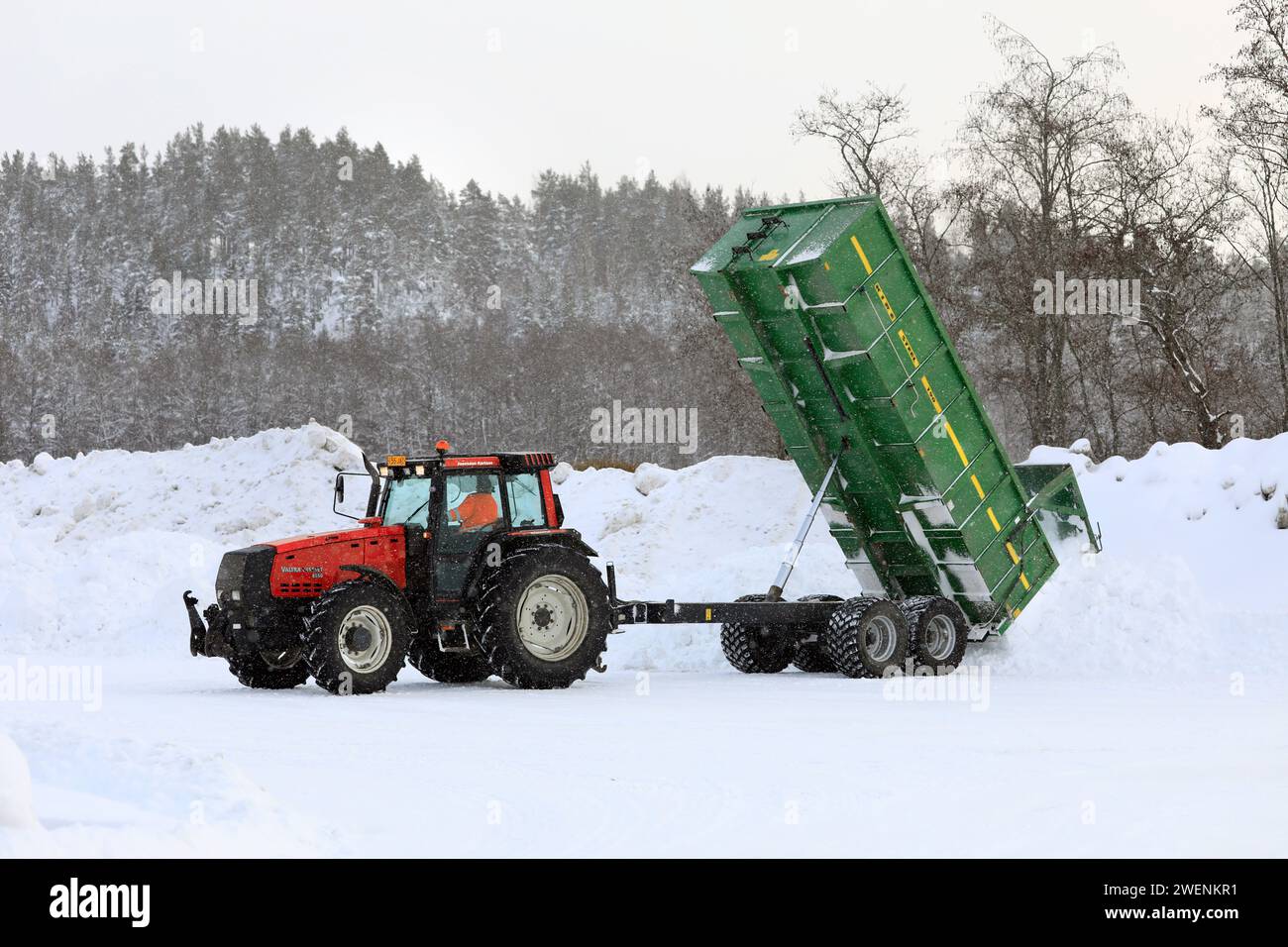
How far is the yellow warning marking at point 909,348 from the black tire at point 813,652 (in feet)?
8.83

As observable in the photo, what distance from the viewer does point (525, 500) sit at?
13438 millimetres

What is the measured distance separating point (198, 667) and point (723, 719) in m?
7.63

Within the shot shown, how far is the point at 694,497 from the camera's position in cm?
2769

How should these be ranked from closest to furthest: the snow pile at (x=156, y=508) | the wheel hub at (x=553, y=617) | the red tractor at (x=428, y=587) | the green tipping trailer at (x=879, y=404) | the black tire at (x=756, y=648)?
the red tractor at (x=428, y=587), the green tipping trailer at (x=879, y=404), the wheel hub at (x=553, y=617), the black tire at (x=756, y=648), the snow pile at (x=156, y=508)

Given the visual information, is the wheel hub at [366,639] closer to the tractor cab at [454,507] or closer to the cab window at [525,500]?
A: the tractor cab at [454,507]

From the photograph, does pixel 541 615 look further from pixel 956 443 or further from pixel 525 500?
pixel 956 443

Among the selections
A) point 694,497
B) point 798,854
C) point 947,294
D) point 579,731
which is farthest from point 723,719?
point 947,294

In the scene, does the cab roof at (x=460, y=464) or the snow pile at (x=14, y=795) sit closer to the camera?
the snow pile at (x=14, y=795)

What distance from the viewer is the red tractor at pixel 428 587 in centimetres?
1232

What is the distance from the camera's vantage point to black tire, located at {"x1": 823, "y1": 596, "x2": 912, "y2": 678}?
44.0 feet

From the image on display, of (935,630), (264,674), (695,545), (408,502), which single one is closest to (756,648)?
(935,630)

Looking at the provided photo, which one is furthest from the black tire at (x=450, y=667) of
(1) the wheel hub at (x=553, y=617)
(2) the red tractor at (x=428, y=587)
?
(1) the wheel hub at (x=553, y=617)
